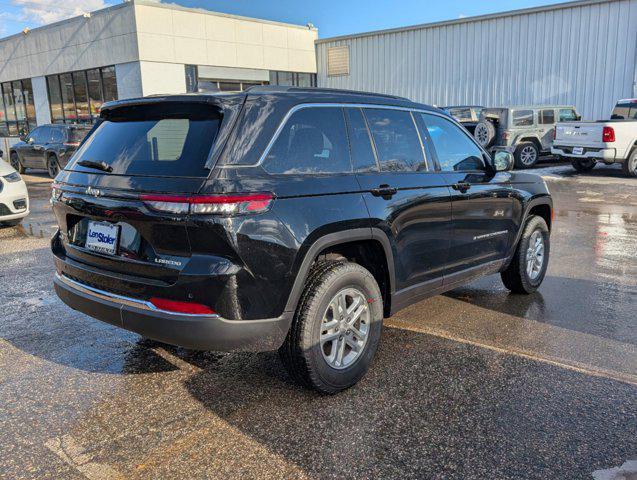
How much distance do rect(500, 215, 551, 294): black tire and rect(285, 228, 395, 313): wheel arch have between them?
206 centimetres

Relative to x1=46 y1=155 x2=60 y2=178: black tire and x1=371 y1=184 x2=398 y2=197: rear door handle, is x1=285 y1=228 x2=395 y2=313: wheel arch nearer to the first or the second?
x1=371 y1=184 x2=398 y2=197: rear door handle

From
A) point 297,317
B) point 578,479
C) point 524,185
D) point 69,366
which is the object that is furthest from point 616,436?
point 69,366

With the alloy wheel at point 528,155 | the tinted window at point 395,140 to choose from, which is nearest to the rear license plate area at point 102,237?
the tinted window at point 395,140

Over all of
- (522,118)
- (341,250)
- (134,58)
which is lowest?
(341,250)

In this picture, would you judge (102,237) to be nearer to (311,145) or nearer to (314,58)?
(311,145)

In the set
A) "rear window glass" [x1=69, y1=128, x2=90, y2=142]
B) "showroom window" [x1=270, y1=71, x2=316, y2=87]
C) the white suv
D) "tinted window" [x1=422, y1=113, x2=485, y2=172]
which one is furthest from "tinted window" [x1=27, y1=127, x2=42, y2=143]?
"tinted window" [x1=422, y1=113, x2=485, y2=172]

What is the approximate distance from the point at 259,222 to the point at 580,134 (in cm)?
1455

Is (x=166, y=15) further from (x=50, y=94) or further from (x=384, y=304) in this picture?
(x=384, y=304)

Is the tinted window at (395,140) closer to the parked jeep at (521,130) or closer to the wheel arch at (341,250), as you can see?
the wheel arch at (341,250)

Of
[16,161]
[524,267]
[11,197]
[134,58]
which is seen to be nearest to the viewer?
[524,267]

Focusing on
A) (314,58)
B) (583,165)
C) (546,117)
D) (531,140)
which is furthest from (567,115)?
(314,58)

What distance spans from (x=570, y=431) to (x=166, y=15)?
852 inches

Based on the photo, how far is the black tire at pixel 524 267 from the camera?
5.35 metres

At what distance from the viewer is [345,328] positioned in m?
3.51
